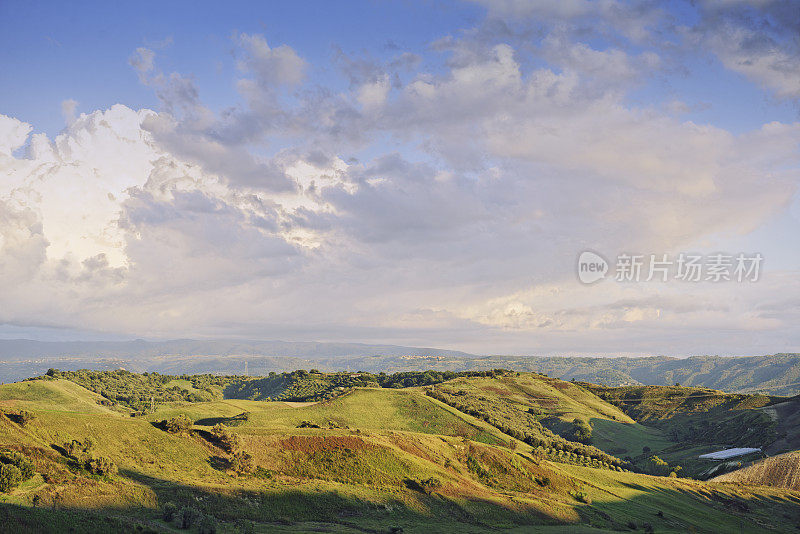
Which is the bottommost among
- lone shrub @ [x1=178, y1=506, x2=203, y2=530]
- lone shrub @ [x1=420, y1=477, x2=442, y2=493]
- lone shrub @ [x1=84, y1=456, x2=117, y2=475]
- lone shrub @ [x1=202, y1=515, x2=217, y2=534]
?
lone shrub @ [x1=420, y1=477, x2=442, y2=493]

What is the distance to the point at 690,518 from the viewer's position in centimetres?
6931

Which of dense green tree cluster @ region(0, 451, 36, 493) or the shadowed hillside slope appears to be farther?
the shadowed hillside slope

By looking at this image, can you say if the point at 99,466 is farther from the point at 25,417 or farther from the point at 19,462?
the point at 25,417

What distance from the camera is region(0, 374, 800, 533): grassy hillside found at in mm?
34875

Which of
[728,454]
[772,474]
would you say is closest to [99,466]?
[772,474]

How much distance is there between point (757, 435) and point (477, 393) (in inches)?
3354

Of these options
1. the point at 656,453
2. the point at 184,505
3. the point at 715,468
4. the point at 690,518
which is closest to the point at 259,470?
the point at 184,505

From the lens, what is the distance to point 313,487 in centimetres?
4650

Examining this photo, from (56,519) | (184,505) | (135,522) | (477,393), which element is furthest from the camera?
(477,393)

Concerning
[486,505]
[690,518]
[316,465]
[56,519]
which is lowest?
[690,518]

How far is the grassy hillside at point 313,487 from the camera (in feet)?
114

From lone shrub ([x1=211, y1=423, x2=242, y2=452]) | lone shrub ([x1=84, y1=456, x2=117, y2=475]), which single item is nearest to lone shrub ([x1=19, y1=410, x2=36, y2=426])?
lone shrub ([x1=84, y1=456, x2=117, y2=475])

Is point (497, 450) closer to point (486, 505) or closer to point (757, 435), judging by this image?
point (486, 505)

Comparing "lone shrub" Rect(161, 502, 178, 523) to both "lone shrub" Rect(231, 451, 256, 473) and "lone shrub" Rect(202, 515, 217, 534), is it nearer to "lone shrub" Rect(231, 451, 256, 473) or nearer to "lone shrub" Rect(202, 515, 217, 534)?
"lone shrub" Rect(202, 515, 217, 534)
